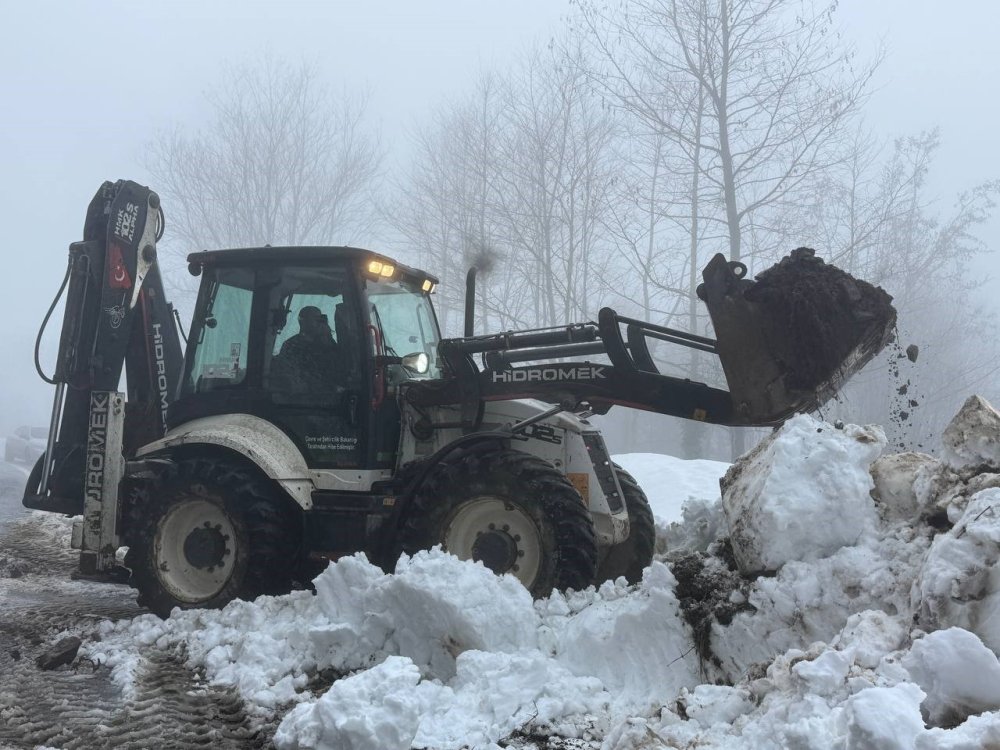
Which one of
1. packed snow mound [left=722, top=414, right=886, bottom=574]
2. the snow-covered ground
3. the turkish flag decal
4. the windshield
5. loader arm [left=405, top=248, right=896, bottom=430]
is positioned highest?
the turkish flag decal

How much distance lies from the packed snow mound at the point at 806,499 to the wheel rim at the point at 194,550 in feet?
10.5

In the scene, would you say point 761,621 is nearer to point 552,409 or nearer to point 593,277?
point 552,409

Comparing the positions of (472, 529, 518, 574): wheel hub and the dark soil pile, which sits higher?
the dark soil pile

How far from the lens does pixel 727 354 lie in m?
4.96

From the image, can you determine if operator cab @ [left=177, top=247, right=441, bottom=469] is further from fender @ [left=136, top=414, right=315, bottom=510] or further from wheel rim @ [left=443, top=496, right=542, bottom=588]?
wheel rim @ [left=443, top=496, right=542, bottom=588]

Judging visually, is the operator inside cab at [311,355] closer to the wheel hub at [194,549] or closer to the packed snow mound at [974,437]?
the wheel hub at [194,549]

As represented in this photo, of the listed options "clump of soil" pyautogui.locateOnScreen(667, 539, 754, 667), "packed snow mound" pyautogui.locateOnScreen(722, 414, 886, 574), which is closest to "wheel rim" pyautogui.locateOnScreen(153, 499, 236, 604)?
"clump of soil" pyautogui.locateOnScreen(667, 539, 754, 667)

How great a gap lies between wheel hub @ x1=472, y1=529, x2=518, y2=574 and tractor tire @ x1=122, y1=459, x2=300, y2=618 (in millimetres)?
1265

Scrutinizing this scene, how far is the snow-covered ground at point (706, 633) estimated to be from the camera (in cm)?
301

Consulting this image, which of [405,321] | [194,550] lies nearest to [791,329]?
[405,321]

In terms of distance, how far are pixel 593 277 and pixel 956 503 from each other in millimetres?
18363

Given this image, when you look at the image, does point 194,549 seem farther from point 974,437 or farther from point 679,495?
point 679,495

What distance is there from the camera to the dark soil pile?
4.65m

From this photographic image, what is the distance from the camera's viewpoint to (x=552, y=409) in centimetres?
553
